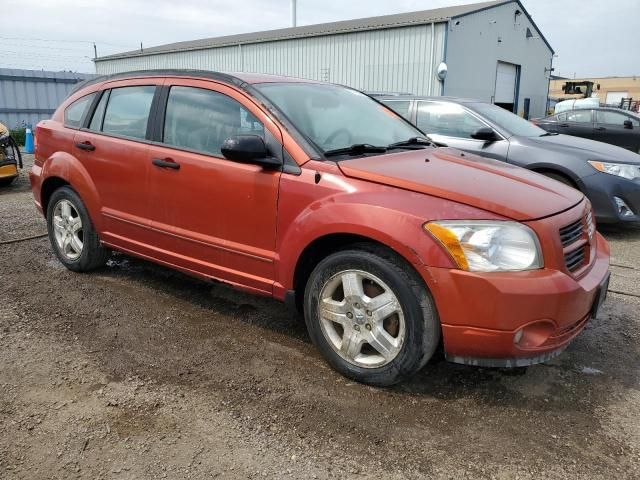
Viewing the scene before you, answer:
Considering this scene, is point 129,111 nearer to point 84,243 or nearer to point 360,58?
point 84,243

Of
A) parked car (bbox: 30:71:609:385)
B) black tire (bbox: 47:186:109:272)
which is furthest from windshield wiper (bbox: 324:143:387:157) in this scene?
black tire (bbox: 47:186:109:272)

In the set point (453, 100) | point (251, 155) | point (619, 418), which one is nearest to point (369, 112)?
point (251, 155)

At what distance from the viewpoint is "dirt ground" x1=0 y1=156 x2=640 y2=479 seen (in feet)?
7.30

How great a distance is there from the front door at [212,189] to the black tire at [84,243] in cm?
95

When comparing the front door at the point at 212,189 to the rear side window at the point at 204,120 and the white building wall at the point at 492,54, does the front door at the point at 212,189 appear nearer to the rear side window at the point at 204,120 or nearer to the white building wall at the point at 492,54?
the rear side window at the point at 204,120

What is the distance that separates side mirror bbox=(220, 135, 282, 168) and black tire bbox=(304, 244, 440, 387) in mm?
671

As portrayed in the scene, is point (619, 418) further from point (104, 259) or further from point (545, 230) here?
point (104, 259)

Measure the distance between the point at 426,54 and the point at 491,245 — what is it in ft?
48.4

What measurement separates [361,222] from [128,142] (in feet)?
6.87

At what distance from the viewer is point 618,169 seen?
593 cm

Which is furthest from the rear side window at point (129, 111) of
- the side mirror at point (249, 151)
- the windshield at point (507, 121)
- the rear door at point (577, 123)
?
the rear door at point (577, 123)

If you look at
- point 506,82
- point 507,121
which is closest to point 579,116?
point 506,82

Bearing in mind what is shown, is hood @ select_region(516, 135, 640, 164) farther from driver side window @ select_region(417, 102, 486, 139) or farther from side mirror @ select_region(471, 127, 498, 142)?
driver side window @ select_region(417, 102, 486, 139)

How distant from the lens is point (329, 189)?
2.81m
